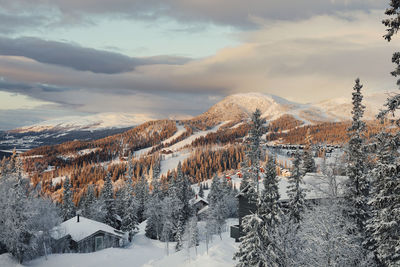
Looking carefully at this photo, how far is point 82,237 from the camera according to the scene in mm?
48094

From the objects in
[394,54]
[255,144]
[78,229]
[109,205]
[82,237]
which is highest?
[394,54]

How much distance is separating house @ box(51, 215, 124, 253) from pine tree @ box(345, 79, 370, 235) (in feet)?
Result: 130

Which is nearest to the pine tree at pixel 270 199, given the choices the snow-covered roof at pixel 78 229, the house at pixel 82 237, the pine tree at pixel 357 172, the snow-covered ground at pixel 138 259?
the pine tree at pixel 357 172

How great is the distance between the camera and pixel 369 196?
2756 centimetres

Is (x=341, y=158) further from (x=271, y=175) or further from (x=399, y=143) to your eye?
(x=399, y=143)

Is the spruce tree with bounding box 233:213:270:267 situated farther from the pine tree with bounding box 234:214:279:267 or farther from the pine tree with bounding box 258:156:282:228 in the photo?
the pine tree with bounding box 258:156:282:228

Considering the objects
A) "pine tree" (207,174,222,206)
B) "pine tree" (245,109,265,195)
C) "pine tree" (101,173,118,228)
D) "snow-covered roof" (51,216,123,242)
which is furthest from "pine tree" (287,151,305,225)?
"pine tree" (207,174,222,206)

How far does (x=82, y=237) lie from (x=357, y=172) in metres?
42.4

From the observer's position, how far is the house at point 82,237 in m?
45.5

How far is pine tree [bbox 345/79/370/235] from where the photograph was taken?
26.2m

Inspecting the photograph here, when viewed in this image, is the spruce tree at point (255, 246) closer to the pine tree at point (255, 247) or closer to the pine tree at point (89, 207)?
the pine tree at point (255, 247)

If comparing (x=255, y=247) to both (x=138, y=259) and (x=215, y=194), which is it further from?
(x=215, y=194)

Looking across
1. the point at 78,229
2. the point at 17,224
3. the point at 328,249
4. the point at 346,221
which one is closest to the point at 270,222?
the point at 346,221

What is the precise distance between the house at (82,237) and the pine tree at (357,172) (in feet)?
130
